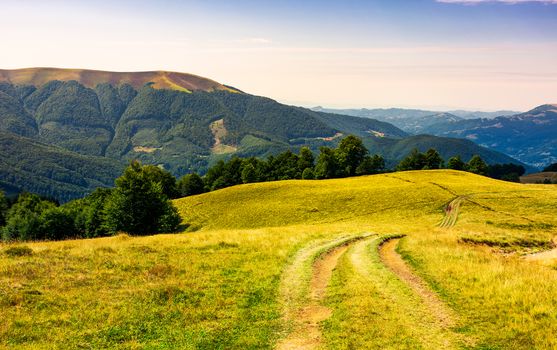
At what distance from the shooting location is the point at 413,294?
1970cm

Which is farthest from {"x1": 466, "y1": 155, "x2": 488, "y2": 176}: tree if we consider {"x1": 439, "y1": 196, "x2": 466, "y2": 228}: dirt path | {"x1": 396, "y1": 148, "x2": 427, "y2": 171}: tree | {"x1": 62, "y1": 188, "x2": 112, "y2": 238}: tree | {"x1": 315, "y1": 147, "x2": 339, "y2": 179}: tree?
{"x1": 62, "y1": 188, "x2": 112, "y2": 238}: tree

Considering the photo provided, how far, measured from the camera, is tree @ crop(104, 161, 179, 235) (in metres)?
64.4

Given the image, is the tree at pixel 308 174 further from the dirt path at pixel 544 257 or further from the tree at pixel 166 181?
the dirt path at pixel 544 257

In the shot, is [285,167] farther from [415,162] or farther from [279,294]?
[279,294]

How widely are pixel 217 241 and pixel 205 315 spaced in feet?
53.6

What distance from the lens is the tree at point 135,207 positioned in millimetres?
64375

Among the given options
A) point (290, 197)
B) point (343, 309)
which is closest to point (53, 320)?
point (343, 309)

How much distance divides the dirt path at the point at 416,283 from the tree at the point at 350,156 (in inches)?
3804

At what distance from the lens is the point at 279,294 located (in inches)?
786

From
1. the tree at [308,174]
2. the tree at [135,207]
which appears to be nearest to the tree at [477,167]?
the tree at [308,174]

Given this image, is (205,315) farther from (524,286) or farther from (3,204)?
(3,204)

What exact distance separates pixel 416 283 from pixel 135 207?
2125 inches

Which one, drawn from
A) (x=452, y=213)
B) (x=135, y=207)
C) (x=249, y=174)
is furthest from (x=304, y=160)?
(x=452, y=213)

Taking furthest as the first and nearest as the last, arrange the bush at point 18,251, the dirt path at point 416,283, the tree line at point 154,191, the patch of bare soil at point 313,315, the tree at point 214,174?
the tree at point 214,174 → the tree line at point 154,191 → the bush at point 18,251 → the dirt path at point 416,283 → the patch of bare soil at point 313,315
